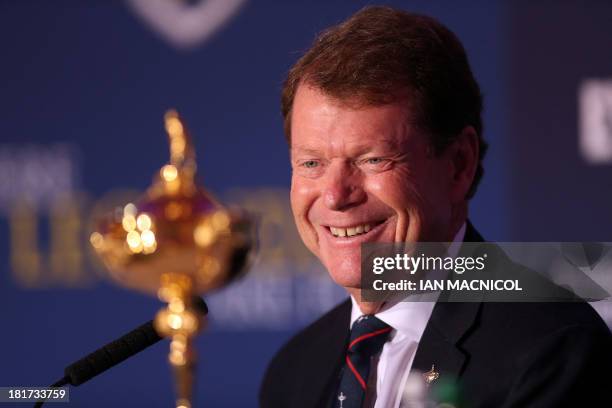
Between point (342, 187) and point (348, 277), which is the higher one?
point (342, 187)

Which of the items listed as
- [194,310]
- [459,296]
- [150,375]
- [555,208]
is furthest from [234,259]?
[150,375]

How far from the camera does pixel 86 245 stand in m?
3.38

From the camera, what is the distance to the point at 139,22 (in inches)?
136

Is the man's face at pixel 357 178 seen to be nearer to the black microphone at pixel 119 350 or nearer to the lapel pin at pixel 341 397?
the lapel pin at pixel 341 397

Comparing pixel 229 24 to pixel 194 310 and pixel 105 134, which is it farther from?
pixel 194 310

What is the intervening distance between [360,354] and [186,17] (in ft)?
6.38

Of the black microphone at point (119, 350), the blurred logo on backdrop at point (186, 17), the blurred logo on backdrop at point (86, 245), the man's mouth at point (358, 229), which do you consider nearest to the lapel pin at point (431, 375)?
the man's mouth at point (358, 229)

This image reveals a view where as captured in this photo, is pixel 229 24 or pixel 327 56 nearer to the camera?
pixel 327 56

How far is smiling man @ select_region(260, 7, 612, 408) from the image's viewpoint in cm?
159

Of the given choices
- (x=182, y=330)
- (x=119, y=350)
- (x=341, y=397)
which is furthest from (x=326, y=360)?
(x=182, y=330)

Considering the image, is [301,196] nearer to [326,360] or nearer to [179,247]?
[326,360]

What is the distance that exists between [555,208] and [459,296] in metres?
1.47

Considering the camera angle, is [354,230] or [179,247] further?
[354,230]

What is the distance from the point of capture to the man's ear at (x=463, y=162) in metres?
1.79
